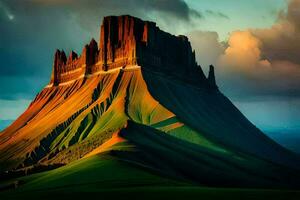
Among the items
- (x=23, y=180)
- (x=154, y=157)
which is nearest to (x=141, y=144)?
(x=154, y=157)

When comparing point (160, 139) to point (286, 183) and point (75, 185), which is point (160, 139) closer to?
point (286, 183)

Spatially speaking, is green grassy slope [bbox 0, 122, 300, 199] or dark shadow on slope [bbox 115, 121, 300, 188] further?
dark shadow on slope [bbox 115, 121, 300, 188]

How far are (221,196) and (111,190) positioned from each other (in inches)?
761

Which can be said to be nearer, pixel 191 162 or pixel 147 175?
pixel 147 175

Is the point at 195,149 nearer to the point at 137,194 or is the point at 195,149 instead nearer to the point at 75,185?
the point at 75,185

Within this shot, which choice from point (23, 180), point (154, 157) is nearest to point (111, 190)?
point (23, 180)

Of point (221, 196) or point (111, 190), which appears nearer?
point (221, 196)

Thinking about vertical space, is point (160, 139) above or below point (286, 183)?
above

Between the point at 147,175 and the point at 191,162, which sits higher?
the point at 191,162

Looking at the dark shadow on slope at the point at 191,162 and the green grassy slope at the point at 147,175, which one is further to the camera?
the dark shadow on slope at the point at 191,162

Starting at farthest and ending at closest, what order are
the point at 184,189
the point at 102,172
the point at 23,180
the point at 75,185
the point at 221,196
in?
the point at 23,180
the point at 102,172
the point at 75,185
the point at 184,189
the point at 221,196

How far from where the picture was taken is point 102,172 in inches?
4633

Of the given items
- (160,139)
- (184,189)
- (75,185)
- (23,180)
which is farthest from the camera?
(160,139)

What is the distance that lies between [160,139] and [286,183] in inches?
1817
